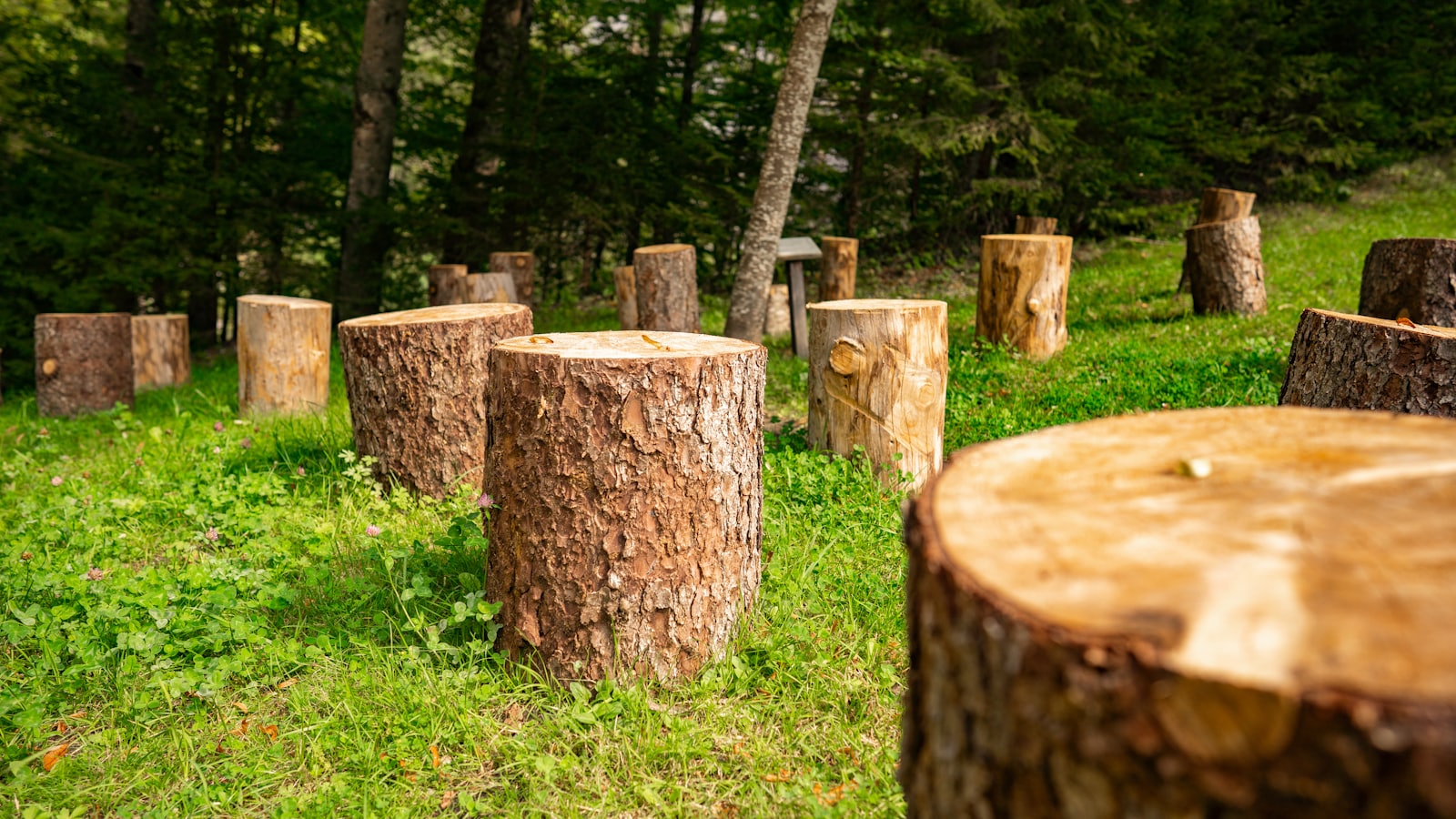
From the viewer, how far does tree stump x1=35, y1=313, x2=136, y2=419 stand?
748 centimetres

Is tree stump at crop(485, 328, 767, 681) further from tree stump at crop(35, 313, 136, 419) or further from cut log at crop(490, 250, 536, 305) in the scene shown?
cut log at crop(490, 250, 536, 305)

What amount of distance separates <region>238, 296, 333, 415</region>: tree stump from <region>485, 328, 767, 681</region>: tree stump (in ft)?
15.1

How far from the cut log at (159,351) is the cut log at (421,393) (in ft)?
19.8

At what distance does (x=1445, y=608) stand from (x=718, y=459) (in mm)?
2074

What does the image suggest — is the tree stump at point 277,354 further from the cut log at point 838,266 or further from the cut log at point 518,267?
the cut log at point 838,266

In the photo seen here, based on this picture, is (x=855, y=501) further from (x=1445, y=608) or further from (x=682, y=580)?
(x=1445, y=608)

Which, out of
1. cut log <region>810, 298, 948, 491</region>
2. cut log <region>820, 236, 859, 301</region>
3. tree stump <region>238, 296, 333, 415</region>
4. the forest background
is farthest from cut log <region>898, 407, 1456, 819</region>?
the forest background

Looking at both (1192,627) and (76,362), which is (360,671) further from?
(76,362)

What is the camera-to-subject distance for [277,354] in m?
6.84

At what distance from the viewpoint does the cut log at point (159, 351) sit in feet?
29.8

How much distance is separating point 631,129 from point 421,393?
9269 millimetres

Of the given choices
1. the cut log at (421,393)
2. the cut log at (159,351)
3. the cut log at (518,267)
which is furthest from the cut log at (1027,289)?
the cut log at (159,351)

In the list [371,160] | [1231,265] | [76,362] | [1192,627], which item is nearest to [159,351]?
[76,362]

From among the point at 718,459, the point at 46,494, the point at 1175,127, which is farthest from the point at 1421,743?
the point at 1175,127
